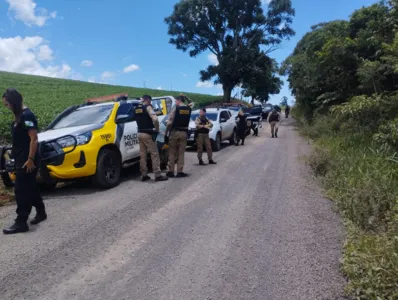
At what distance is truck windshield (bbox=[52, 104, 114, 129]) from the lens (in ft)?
25.0

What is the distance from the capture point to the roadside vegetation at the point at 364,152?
321 cm

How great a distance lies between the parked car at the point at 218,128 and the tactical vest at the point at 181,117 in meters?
4.07

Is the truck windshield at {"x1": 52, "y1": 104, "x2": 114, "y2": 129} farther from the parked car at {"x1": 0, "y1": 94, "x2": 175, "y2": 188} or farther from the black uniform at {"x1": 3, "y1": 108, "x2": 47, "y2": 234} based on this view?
the black uniform at {"x1": 3, "y1": 108, "x2": 47, "y2": 234}

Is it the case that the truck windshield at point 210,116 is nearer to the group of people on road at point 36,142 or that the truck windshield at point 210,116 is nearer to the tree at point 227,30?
the group of people on road at point 36,142

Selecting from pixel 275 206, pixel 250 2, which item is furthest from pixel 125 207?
pixel 250 2

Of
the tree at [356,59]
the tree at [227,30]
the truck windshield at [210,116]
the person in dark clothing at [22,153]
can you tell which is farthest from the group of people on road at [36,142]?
the tree at [227,30]

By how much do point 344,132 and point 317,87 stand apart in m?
9.01

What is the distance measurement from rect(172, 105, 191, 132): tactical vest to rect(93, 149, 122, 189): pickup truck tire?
5.15ft

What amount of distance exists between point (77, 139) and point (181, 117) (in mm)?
2485

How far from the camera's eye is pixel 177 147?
8.48 meters

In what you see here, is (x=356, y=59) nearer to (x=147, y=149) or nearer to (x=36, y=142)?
(x=147, y=149)

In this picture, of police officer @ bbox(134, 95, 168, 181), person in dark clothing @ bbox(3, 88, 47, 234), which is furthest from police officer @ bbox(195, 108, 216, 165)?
person in dark clothing @ bbox(3, 88, 47, 234)

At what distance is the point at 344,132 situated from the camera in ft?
39.4

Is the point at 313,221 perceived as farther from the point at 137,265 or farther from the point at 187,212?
the point at 137,265
